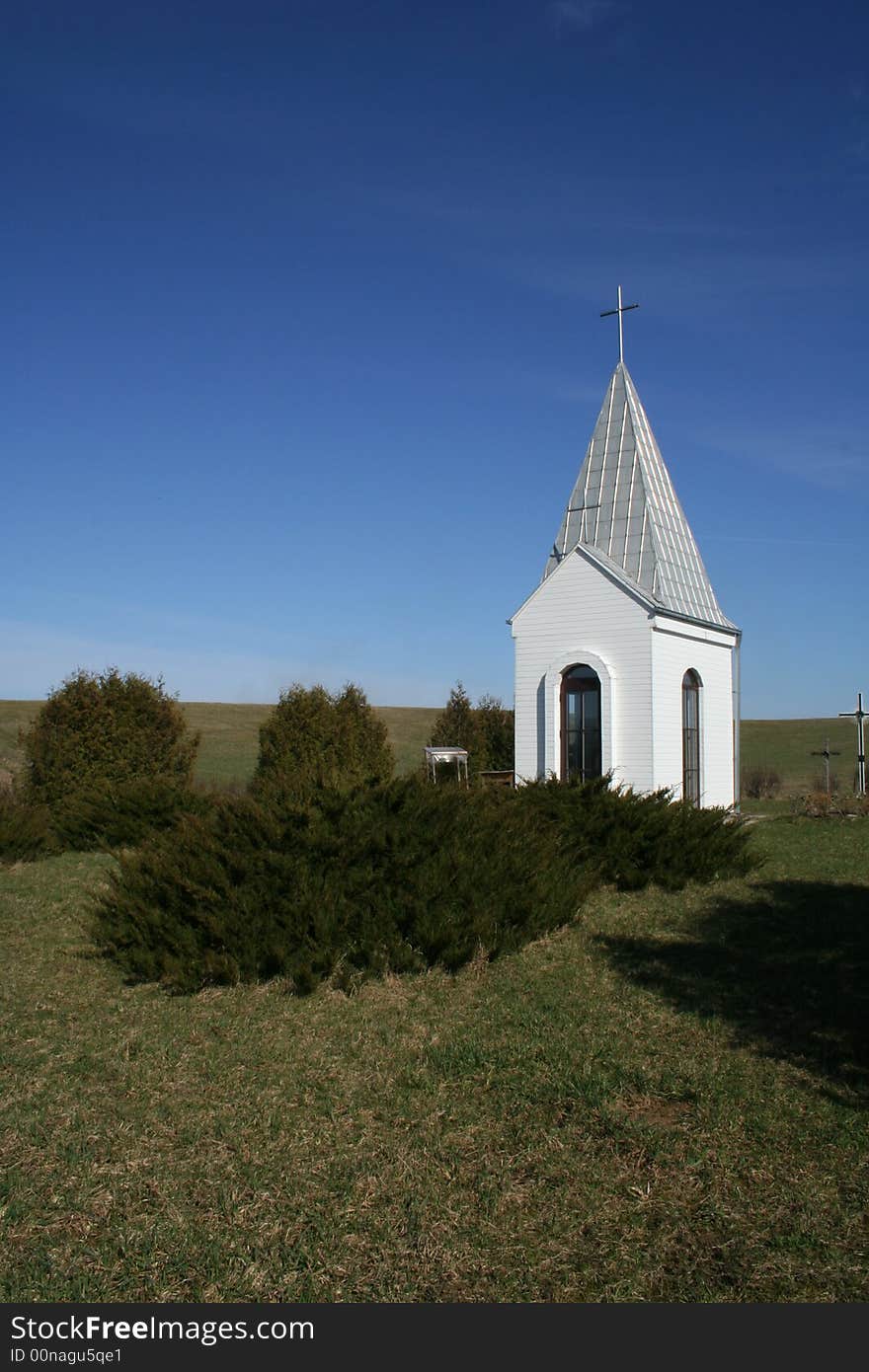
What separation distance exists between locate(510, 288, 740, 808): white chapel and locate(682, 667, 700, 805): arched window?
0.02 meters

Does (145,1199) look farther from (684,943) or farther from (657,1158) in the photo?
(684,943)

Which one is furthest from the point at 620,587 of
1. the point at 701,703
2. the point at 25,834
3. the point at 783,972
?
the point at 25,834

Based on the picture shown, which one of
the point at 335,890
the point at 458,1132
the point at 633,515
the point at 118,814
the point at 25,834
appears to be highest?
the point at 633,515

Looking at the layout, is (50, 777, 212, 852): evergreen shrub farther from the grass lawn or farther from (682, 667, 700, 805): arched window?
(682, 667, 700, 805): arched window

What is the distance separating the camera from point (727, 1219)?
379cm

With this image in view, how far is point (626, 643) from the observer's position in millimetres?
13367

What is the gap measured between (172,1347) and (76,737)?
568 inches

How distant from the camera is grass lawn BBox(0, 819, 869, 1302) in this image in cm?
350

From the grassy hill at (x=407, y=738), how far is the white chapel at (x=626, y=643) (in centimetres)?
2137

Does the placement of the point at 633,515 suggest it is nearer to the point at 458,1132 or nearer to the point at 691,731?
the point at 691,731

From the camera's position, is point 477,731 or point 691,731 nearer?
point 691,731

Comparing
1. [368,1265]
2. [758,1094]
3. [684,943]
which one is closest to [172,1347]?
[368,1265]

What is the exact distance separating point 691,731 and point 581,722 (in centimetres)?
171

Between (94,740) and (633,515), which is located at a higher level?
(633,515)
